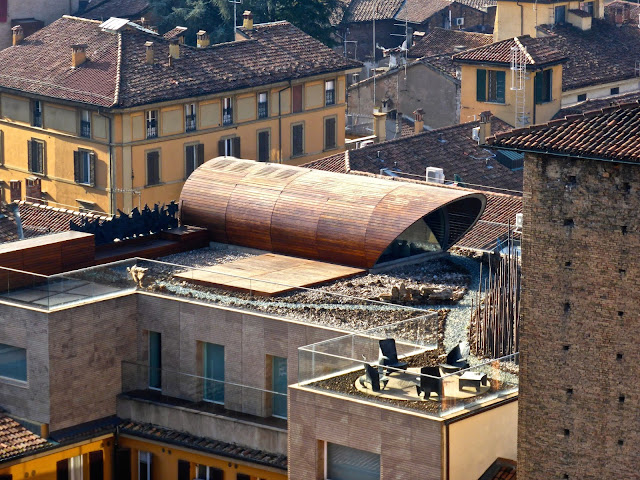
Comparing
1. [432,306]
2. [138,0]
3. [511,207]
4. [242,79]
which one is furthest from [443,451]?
[138,0]

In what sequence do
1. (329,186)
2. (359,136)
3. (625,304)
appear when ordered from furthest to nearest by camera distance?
(359,136), (329,186), (625,304)

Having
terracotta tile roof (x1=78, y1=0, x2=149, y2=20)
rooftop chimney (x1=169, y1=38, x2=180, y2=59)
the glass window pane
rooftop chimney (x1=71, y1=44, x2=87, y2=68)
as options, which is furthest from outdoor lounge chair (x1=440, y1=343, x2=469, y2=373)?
terracotta tile roof (x1=78, y1=0, x2=149, y2=20)

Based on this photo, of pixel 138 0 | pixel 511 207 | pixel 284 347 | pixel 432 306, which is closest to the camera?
pixel 284 347

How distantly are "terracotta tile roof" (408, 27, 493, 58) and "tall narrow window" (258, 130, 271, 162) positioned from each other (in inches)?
650

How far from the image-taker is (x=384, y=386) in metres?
37.4

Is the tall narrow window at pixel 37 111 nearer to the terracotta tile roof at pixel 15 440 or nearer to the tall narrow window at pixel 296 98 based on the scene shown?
the tall narrow window at pixel 296 98

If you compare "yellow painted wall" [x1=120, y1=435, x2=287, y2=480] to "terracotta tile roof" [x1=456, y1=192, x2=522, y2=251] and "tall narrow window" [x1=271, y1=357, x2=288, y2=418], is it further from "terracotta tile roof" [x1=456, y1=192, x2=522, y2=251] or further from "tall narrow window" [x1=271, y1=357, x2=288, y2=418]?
"terracotta tile roof" [x1=456, y1=192, x2=522, y2=251]

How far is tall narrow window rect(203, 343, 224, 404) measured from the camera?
→ 139ft

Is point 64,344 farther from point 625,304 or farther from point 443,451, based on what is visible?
point 625,304

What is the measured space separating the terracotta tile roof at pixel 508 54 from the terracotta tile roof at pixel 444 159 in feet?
23.3

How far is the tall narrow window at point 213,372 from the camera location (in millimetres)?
42500

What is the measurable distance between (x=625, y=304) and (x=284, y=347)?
8860 mm

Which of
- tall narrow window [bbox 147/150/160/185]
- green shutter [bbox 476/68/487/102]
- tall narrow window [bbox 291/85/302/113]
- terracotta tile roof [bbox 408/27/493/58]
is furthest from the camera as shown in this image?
terracotta tile roof [bbox 408/27/493/58]

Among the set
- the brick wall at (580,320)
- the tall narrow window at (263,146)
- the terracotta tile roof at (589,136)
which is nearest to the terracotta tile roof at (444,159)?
the tall narrow window at (263,146)
